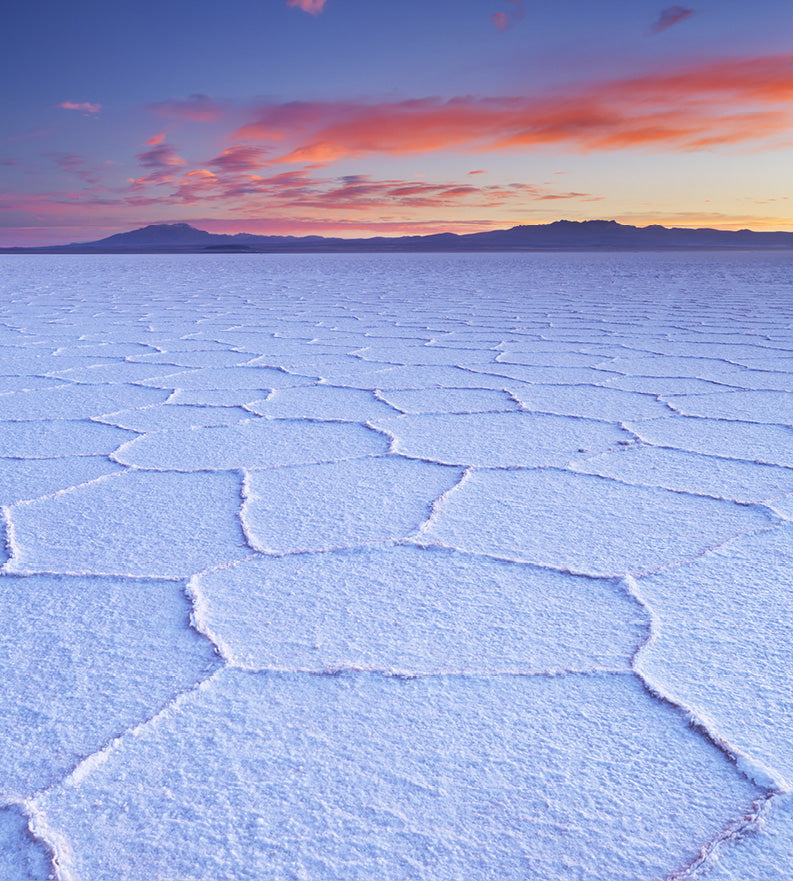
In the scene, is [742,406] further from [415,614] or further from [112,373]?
[112,373]

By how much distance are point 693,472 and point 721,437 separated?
0.31m

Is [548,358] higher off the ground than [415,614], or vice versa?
[415,614]

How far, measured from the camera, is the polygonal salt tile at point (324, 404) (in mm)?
2113

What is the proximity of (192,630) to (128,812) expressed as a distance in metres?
0.31

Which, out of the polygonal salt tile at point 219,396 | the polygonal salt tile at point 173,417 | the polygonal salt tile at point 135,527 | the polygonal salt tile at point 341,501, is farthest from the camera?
the polygonal salt tile at point 219,396

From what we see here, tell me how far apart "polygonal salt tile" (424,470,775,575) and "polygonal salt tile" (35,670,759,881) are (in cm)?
35

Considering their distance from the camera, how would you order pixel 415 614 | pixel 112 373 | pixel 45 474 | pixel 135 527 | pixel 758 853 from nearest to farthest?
pixel 758 853
pixel 415 614
pixel 135 527
pixel 45 474
pixel 112 373

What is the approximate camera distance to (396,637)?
3.19 feet

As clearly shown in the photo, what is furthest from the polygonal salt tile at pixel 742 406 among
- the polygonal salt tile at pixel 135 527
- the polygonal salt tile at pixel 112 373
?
the polygonal salt tile at pixel 112 373

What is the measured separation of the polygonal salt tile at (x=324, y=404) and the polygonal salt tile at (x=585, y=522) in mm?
629

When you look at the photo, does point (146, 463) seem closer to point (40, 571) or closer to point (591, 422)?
point (40, 571)

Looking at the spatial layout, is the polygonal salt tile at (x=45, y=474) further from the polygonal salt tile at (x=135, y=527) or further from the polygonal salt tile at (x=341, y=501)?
the polygonal salt tile at (x=341, y=501)

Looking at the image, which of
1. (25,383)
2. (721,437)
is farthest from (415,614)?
(25,383)

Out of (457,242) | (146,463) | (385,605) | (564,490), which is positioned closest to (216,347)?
(146,463)
